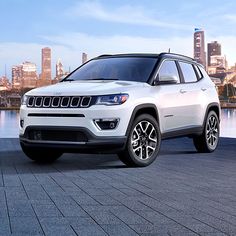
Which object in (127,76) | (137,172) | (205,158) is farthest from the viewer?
(205,158)

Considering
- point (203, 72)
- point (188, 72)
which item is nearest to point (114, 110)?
point (188, 72)

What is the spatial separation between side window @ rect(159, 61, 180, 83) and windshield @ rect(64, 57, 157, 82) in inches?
8.0

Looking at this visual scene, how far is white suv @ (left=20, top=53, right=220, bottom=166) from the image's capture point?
791 centimetres

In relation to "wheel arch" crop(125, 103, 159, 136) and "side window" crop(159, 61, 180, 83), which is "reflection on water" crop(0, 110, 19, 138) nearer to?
"side window" crop(159, 61, 180, 83)

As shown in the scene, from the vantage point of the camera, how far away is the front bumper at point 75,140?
7.89 m

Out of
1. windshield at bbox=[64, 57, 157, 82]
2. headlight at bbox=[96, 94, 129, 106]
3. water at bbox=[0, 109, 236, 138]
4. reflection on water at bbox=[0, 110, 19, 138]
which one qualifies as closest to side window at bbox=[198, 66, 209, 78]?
water at bbox=[0, 109, 236, 138]

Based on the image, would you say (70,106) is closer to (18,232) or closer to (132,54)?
(132,54)

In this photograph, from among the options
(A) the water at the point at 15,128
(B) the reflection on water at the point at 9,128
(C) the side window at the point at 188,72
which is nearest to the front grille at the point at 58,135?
(C) the side window at the point at 188,72

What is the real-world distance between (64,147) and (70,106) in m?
0.60

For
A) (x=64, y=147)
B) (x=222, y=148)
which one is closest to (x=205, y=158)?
(x=222, y=148)

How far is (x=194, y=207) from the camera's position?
528 cm

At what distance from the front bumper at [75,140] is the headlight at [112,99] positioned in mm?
471

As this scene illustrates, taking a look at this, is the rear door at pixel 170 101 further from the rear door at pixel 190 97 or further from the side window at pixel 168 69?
the rear door at pixel 190 97

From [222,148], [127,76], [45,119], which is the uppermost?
[127,76]
